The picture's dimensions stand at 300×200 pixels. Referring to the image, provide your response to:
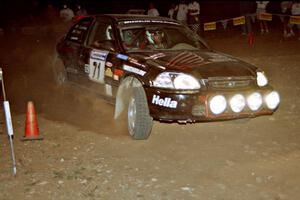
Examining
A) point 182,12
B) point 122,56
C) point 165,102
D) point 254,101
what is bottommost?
point 182,12

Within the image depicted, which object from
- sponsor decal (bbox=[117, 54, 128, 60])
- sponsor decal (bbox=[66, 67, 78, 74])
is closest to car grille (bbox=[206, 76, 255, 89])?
sponsor decal (bbox=[117, 54, 128, 60])

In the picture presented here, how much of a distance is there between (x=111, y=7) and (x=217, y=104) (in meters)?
33.7

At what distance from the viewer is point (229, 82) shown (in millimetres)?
5977

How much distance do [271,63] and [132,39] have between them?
6.01m

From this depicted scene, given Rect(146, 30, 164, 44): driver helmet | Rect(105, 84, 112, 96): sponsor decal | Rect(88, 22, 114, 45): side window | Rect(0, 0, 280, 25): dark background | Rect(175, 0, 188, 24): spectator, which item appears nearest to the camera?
Rect(105, 84, 112, 96): sponsor decal

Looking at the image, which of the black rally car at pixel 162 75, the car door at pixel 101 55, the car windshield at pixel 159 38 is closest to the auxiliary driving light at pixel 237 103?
the black rally car at pixel 162 75

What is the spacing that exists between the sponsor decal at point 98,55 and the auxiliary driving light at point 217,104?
78.1 inches

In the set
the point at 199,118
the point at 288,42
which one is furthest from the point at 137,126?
the point at 288,42

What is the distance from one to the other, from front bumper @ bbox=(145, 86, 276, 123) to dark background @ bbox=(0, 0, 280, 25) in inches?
944

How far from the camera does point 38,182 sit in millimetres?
4863

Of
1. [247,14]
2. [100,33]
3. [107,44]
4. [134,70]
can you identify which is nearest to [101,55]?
[107,44]

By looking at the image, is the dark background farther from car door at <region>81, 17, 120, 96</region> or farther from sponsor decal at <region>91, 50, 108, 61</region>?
sponsor decal at <region>91, 50, 108, 61</region>

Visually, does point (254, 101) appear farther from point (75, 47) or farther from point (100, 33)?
point (75, 47)

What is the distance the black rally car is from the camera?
229 inches
